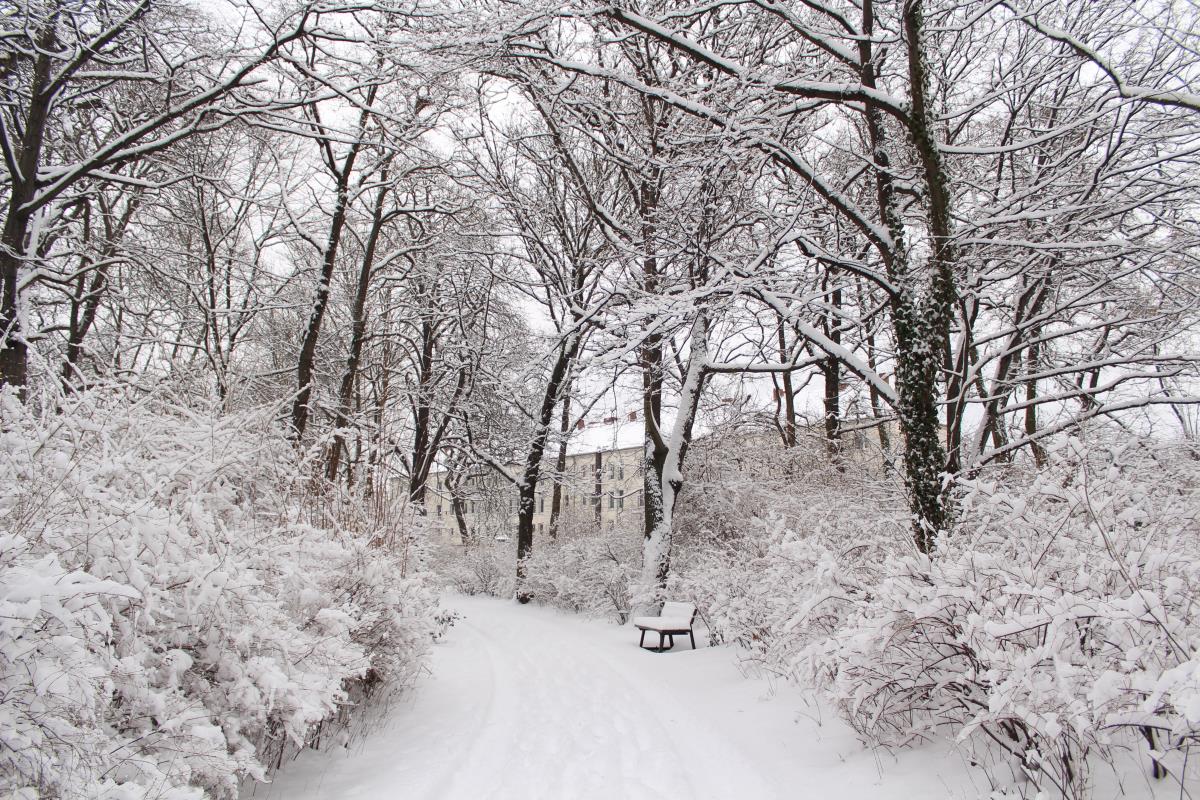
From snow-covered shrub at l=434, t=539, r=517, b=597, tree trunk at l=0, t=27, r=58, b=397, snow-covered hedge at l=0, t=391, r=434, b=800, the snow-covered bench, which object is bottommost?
snow-covered shrub at l=434, t=539, r=517, b=597

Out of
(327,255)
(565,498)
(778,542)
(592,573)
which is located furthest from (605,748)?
(565,498)

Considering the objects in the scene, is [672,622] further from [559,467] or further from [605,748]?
[559,467]

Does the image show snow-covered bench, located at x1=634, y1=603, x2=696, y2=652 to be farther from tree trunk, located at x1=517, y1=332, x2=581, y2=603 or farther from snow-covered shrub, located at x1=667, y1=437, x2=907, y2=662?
tree trunk, located at x1=517, y1=332, x2=581, y2=603

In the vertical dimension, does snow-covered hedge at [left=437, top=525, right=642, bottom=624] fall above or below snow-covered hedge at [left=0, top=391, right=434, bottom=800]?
below

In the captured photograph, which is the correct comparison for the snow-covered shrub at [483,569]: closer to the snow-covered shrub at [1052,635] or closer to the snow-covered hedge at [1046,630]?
the snow-covered hedge at [1046,630]

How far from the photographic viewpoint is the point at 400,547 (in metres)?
6.93

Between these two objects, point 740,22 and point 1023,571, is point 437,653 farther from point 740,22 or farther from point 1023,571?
point 740,22

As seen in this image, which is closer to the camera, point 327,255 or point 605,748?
point 605,748

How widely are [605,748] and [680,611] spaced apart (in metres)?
4.93

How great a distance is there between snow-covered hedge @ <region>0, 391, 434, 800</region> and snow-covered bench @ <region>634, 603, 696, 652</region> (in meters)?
5.43

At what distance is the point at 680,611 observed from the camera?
30.8 feet

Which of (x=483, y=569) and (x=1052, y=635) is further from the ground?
(x=1052, y=635)

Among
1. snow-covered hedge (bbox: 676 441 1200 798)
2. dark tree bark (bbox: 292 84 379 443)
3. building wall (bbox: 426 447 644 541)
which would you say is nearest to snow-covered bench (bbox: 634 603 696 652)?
snow-covered hedge (bbox: 676 441 1200 798)

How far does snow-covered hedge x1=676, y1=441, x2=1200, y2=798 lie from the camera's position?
2305 millimetres
